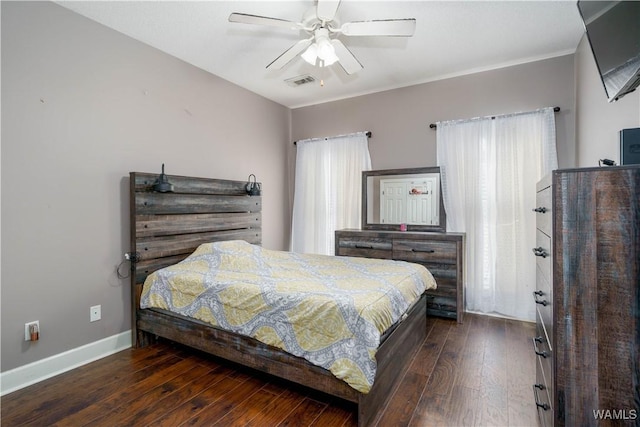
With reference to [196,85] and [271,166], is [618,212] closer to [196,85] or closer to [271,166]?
[196,85]

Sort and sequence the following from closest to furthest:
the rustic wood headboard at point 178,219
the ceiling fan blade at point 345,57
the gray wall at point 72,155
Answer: the gray wall at point 72,155 → the ceiling fan blade at point 345,57 → the rustic wood headboard at point 178,219

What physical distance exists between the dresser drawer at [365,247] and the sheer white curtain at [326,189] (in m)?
0.48

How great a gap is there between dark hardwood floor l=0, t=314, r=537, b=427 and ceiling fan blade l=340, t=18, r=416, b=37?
7.98 feet

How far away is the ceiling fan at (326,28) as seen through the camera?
6.70 feet

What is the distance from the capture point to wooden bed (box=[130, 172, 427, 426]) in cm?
181

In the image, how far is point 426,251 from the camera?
130 inches

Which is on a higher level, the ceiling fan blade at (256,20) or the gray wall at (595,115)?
the ceiling fan blade at (256,20)

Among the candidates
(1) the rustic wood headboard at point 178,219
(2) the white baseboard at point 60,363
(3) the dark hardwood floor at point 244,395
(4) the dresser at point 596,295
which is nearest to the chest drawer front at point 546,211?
(4) the dresser at point 596,295

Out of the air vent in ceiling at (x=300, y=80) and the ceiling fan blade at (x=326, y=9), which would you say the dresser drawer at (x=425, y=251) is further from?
the ceiling fan blade at (x=326, y=9)

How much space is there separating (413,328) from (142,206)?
8.29 feet

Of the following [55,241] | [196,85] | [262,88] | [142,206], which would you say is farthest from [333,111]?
[55,241]

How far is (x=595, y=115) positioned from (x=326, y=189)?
A: 9.58 ft

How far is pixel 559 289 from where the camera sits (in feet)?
3.39

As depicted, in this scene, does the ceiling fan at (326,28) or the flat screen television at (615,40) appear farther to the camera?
the ceiling fan at (326,28)
